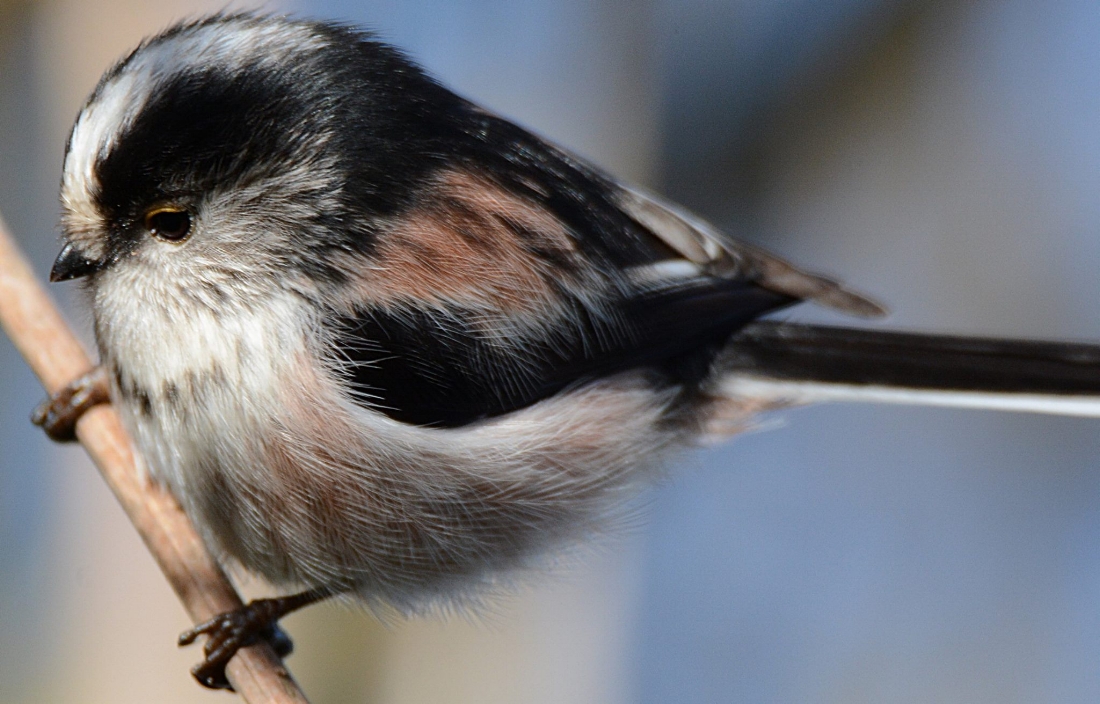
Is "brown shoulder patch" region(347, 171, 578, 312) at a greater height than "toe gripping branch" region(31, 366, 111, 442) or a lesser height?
lesser

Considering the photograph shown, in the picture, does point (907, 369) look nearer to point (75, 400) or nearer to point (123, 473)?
point (123, 473)

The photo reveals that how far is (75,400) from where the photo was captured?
6.43ft

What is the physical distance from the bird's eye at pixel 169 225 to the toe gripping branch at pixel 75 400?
50 cm

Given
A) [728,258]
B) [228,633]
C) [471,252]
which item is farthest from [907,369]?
[228,633]

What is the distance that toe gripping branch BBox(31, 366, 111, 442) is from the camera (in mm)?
1948

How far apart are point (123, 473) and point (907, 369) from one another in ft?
5.39

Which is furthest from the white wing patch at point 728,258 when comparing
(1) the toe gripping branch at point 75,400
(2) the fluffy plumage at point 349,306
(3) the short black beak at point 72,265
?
(1) the toe gripping branch at point 75,400

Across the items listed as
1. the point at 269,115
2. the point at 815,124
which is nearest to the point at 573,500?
the point at 269,115

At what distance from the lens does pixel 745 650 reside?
446 centimetres

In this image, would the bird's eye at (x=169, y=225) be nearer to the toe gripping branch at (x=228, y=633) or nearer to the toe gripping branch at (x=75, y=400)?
the toe gripping branch at (x=75, y=400)

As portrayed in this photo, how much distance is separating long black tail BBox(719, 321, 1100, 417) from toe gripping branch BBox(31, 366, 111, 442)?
138 cm

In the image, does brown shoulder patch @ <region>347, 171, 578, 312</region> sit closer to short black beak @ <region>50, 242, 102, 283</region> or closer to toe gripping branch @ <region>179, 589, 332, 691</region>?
short black beak @ <region>50, 242, 102, 283</region>

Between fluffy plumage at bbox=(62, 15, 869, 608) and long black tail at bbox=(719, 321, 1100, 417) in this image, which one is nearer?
fluffy plumage at bbox=(62, 15, 869, 608)

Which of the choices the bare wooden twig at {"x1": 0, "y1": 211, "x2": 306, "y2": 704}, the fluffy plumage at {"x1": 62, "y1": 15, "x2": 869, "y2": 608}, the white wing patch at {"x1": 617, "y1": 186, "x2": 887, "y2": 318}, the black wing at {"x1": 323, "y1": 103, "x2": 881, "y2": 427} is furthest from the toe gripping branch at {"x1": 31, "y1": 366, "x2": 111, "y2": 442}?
the white wing patch at {"x1": 617, "y1": 186, "x2": 887, "y2": 318}
